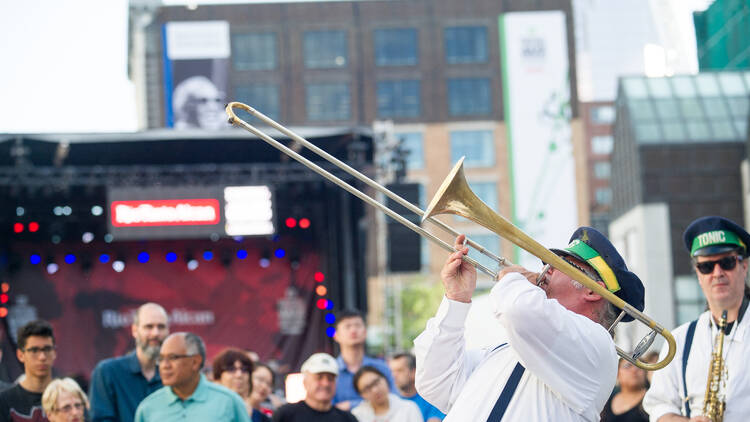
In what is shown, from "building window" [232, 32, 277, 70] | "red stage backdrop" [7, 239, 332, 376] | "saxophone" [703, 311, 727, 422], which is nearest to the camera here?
"saxophone" [703, 311, 727, 422]

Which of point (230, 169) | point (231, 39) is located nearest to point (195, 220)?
point (230, 169)

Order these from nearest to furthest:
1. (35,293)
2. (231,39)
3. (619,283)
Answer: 1. (619,283)
2. (35,293)
3. (231,39)

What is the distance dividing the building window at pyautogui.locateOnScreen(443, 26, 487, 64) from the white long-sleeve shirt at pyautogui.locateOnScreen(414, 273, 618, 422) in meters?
54.7

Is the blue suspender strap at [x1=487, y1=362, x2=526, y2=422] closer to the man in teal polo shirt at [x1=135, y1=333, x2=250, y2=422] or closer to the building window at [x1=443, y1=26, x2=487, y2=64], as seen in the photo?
the man in teal polo shirt at [x1=135, y1=333, x2=250, y2=422]

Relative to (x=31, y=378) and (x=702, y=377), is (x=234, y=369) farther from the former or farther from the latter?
(x=702, y=377)

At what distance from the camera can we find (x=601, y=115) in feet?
338

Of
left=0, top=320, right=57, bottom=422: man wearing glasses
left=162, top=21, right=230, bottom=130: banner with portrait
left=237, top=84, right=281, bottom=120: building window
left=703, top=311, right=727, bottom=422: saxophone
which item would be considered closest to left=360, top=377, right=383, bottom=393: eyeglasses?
left=0, top=320, right=57, bottom=422: man wearing glasses

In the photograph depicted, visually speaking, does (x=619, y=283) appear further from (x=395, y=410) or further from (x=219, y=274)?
(x=219, y=274)

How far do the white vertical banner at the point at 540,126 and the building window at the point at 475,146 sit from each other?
7767 millimetres

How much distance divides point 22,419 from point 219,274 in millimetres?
9289

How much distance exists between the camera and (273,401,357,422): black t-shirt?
741 cm

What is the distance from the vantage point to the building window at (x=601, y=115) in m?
102

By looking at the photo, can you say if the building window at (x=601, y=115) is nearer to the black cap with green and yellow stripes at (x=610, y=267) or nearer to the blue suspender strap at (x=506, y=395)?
the black cap with green and yellow stripes at (x=610, y=267)

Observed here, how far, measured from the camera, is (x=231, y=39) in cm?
5875
